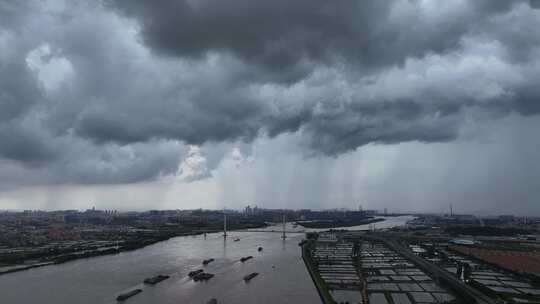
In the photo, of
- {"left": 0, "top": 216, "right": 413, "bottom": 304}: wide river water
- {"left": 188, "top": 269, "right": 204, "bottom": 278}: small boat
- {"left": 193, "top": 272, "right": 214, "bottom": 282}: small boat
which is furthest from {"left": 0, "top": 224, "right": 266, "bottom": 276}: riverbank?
{"left": 193, "top": 272, "right": 214, "bottom": 282}: small boat

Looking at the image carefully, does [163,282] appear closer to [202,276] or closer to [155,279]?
[155,279]

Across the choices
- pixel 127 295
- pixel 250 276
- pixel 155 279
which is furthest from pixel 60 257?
pixel 250 276

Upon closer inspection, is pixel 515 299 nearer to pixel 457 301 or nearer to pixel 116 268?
pixel 457 301

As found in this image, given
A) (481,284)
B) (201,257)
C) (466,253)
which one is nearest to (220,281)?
(201,257)

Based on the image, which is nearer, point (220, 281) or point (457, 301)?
point (457, 301)

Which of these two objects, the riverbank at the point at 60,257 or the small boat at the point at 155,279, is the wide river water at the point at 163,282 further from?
the riverbank at the point at 60,257

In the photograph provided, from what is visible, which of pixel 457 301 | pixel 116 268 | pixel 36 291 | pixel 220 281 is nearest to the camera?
pixel 457 301

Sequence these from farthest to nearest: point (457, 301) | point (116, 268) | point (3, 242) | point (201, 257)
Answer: point (3, 242), point (201, 257), point (116, 268), point (457, 301)

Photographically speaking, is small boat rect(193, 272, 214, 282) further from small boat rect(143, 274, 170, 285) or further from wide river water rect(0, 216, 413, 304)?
small boat rect(143, 274, 170, 285)

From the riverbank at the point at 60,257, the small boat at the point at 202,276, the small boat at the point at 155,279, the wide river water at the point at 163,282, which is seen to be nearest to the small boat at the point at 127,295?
the wide river water at the point at 163,282
